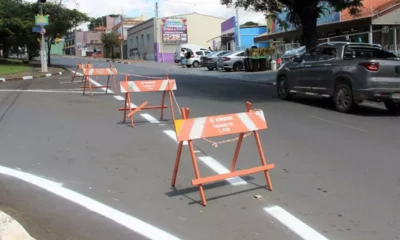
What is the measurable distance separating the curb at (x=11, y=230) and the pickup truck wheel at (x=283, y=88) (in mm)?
10968

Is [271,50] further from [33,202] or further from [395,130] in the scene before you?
[33,202]

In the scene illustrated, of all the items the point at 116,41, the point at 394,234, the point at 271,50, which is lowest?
the point at 394,234

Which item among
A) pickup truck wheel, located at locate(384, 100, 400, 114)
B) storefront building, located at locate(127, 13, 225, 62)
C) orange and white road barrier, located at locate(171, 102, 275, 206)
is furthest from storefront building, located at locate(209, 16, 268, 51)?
orange and white road barrier, located at locate(171, 102, 275, 206)

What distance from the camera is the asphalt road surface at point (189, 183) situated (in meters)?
4.49

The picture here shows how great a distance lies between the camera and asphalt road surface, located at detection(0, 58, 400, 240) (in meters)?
4.49

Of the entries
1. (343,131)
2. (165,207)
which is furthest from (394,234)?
(343,131)

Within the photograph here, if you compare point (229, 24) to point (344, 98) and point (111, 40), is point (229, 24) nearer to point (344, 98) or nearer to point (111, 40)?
point (111, 40)

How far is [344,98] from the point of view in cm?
1156

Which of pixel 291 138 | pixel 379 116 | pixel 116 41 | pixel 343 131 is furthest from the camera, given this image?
A: pixel 116 41

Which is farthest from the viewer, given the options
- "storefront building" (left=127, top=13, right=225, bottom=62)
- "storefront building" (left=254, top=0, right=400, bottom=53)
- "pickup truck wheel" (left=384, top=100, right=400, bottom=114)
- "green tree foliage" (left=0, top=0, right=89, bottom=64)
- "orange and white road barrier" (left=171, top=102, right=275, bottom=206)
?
"storefront building" (left=127, top=13, right=225, bottom=62)

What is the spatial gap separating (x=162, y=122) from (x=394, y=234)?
266 inches

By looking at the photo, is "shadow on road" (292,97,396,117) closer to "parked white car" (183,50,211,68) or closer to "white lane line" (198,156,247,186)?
"white lane line" (198,156,247,186)

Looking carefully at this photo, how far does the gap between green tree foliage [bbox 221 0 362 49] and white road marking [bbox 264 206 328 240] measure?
46.3 ft

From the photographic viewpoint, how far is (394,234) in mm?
4289
